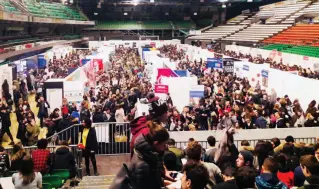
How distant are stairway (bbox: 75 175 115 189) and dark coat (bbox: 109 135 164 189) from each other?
390cm

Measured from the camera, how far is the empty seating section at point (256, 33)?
38.7m

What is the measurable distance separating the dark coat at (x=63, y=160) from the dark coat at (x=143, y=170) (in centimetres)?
383

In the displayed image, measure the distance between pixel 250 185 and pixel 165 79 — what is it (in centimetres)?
958

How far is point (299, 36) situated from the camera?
32.7 meters

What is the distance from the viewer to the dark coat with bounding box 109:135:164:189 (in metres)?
2.99

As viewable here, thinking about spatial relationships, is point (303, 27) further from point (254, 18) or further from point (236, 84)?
point (236, 84)

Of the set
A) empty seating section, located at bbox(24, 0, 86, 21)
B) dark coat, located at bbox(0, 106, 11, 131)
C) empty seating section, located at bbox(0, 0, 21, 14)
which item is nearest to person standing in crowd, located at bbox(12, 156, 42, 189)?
dark coat, located at bbox(0, 106, 11, 131)

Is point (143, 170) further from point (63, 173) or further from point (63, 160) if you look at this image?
point (63, 160)

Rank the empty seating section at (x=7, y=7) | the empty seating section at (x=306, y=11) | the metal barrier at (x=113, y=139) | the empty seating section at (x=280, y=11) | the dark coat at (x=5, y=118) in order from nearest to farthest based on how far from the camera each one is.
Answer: the metal barrier at (x=113, y=139) → the dark coat at (x=5, y=118) → the empty seating section at (x=7, y=7) → the empty seating section at (x=306, y=11) → the empty seating section at (x=280, y=11)

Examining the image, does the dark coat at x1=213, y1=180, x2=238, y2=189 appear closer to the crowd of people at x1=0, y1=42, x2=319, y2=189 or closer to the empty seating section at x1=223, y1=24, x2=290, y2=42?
the crowd of people at x1=0, y1=42, x2=319, y2=189

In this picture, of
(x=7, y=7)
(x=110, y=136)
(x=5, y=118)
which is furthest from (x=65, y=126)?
(x=7, y=7)

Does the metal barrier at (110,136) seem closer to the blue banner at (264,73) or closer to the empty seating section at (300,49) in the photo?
the blue banner at (264,73)

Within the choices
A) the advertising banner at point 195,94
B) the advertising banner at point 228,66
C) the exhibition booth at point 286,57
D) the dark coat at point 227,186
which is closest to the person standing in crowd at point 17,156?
the dark coat at point 227,186

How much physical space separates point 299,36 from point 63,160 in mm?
30007
